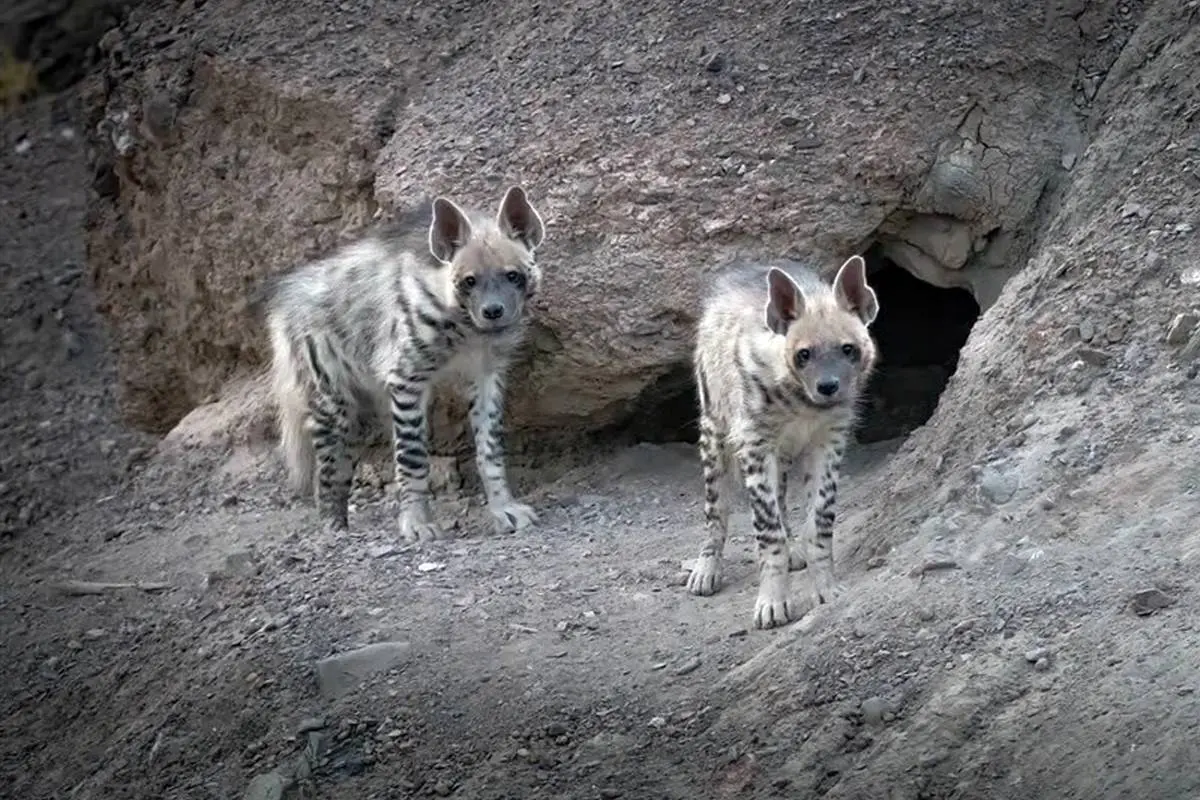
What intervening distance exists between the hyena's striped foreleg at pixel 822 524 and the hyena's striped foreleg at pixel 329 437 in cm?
291

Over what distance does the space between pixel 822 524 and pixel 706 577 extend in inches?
24.8

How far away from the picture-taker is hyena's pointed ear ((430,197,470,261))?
863 centimetres

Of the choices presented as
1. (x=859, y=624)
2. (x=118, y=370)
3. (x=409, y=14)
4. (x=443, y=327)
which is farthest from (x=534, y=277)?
(x=118, y=370)

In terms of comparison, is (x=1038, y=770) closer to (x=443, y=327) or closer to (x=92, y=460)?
(x=443, y=327)

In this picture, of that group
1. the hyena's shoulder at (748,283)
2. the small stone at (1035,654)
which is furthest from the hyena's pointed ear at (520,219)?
the small stone at (1035,654)

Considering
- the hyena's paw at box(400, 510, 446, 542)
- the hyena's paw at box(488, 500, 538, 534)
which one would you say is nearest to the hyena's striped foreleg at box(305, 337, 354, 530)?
the hyena's paw at box(400, 510, 446, 542)

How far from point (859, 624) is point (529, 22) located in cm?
411

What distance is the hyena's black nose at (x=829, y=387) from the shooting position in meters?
6.87

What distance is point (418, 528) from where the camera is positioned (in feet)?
29.1

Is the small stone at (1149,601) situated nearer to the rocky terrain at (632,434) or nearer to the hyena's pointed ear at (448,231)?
the rocky terrain at (632,434)

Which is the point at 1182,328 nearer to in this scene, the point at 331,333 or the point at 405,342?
the point at 405,342

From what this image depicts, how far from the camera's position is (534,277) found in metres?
8.76

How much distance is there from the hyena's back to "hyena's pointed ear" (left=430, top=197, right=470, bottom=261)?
37 centimetres

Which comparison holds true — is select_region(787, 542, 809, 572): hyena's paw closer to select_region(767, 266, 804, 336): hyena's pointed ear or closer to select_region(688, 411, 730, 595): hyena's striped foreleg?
select_region(688, 411, 730, 595): hyena's striped foreleg
